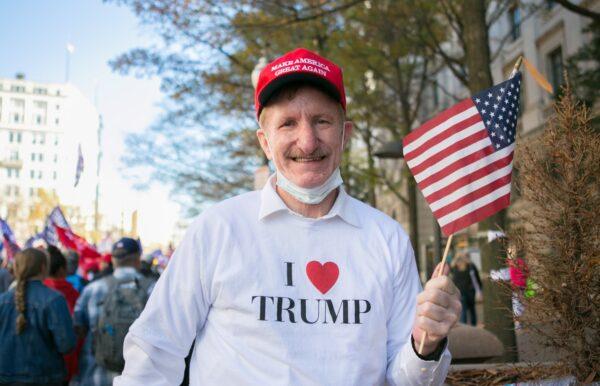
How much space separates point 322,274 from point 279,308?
0.62 feet

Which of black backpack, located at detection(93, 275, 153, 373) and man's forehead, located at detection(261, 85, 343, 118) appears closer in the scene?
man's forehead, located at detection(261, 85, 343, 118)

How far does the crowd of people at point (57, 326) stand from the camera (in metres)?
5.42

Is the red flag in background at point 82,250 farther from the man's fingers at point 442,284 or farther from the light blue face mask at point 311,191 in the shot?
the man's fingers at point 442,284

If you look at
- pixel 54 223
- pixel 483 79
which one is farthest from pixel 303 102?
pixel 54 223

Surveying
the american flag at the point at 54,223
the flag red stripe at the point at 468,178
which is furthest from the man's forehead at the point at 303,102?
the american flag at the point at 54,223

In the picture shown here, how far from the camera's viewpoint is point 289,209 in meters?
2.30

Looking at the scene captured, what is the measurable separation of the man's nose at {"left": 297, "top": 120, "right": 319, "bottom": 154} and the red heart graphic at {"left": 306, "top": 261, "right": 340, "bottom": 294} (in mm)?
425

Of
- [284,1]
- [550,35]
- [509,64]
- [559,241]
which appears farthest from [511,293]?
[509,64]

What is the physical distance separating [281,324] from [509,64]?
26516 millimetres

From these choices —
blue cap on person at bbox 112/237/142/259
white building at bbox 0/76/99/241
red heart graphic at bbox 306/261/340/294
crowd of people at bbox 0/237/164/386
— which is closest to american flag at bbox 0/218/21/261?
blue cap on person at bbox 112/237/142/259

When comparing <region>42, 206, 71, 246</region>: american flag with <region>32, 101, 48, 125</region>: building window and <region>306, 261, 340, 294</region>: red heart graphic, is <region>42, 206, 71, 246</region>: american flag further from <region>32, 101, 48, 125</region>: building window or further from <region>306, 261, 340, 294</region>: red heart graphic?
<region>32, 101, 48, 125</region>: building window

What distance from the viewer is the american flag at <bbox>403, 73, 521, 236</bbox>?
2.68 meters

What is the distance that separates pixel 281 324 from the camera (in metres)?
2.09

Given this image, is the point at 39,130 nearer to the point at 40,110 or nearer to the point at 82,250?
A: the point at 40,110
